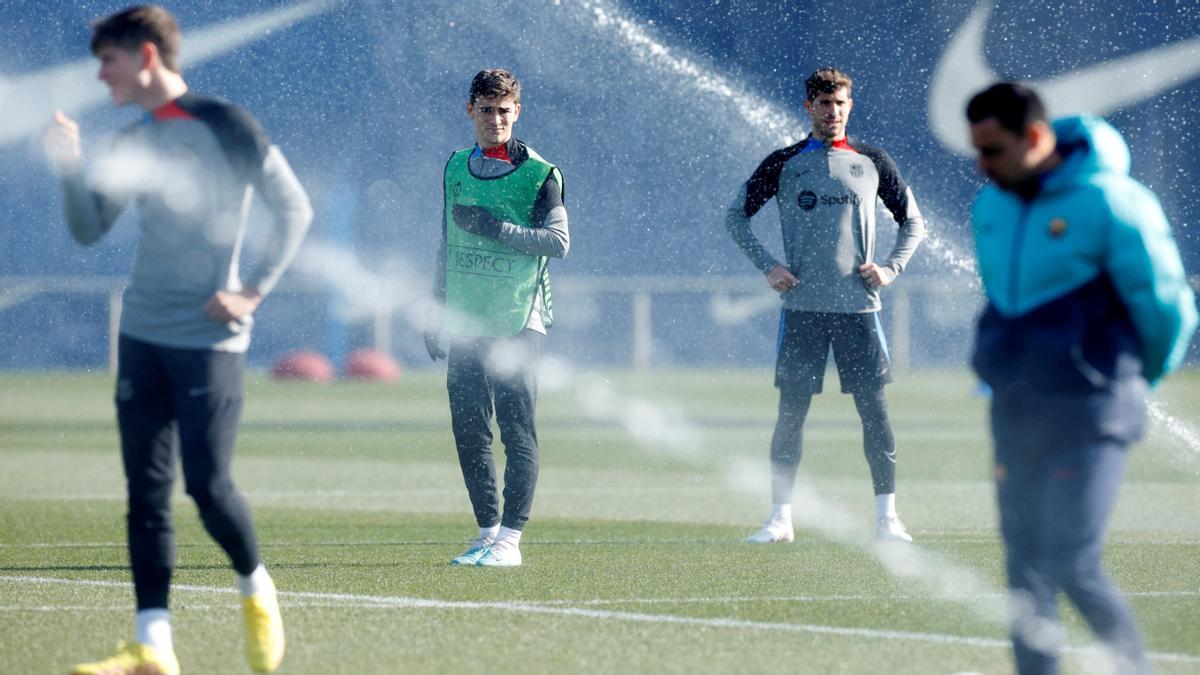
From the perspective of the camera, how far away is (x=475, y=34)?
23.1m

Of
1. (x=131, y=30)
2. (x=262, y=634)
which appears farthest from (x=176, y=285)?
(x=262, y=634)

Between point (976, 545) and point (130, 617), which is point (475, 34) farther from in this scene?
point (130, 617)

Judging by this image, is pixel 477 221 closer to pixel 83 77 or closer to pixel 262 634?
pixel 262 634

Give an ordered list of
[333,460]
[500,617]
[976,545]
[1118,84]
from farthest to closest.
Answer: [1118,84] → [333,460] → [976,545] → [500,617]

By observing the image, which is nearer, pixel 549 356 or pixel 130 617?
pixel 130 617

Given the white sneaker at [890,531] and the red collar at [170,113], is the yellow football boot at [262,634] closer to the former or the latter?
the red collar at [170,113]


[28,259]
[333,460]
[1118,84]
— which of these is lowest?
[333,460]

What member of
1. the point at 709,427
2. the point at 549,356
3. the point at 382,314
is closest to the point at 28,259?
the point at 382,314

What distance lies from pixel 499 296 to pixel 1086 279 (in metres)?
3.86

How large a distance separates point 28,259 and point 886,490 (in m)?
21.4

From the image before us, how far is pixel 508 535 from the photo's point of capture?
788cm

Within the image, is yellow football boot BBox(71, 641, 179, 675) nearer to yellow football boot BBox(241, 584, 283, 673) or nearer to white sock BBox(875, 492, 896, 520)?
yellow football boot BBox(241, 584, 283, 673)

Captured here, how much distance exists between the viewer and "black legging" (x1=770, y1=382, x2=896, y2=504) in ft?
28.3

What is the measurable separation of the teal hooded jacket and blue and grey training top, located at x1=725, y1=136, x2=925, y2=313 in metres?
4.06
